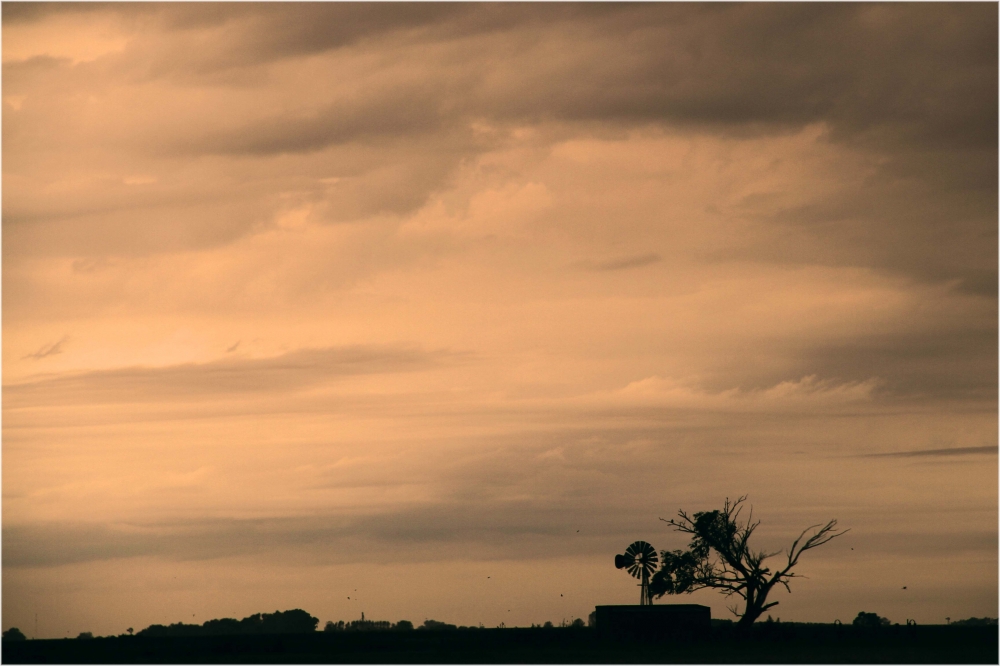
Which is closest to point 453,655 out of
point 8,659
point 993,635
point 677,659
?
point 677,659

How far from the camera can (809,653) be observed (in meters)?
57.6

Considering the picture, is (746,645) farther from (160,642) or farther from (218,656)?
(160,642)

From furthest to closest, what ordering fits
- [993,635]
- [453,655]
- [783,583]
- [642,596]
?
[642,596], [783,583], [993,635], [453,655]

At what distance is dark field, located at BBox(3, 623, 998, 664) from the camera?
186 feet

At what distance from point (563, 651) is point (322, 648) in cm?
1393

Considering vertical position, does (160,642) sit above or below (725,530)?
below

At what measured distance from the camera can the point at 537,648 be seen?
209ft

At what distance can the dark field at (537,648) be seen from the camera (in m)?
56.7

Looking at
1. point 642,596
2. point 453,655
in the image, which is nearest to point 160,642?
point 453,655

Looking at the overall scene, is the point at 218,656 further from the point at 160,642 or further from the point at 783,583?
the point at 783,583

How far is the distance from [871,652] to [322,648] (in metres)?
29.3

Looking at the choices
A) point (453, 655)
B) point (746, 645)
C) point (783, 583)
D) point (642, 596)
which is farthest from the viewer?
point (642, 596)

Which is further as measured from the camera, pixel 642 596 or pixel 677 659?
pixel 642 596

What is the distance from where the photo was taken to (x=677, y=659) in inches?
2191
